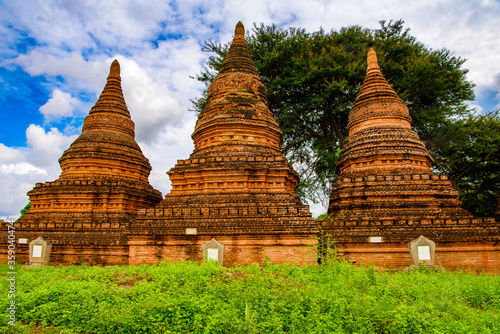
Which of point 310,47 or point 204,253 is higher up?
point 310,47

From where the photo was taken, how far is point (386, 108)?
14656 millimetres

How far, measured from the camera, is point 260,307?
5168mm

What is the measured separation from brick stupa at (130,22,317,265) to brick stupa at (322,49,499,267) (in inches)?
72.5

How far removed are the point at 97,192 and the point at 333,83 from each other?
50.3 feet

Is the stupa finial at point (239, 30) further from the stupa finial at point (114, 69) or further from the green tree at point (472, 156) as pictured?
the green tree at point (472, 156)

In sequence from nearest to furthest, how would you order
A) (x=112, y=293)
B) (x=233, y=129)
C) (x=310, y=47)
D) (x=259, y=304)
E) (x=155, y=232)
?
(x=259, y=304) < (x=112, y=293) < (x=155, y=232) < (x=233, y=129) < (x=310, y=47)

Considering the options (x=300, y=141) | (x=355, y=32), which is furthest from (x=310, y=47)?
(x=300, y=141)

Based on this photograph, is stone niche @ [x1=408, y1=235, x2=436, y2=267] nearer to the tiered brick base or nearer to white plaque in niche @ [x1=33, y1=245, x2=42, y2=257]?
the tiered brick base

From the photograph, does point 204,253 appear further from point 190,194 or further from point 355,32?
point 355,32

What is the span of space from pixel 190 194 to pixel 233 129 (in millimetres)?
3147

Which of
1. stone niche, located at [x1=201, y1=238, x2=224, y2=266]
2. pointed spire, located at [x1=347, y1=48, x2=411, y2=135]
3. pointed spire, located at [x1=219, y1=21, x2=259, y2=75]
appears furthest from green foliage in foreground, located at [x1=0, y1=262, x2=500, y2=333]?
pointed spire, located at [x1=219, y1=21, x2=259, y2=75]

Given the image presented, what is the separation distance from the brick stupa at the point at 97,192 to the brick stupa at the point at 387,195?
769cm

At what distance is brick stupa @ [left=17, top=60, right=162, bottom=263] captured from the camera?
11.9 meters

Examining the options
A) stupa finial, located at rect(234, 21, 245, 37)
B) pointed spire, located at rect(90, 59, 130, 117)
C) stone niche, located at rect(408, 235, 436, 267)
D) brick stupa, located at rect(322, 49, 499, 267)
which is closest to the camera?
stone niche, located at rect(408, 235, 436, 267)
